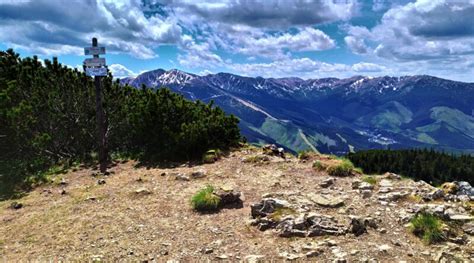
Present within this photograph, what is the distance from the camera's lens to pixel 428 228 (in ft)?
33.0

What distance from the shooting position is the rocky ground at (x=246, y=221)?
32.1 ft

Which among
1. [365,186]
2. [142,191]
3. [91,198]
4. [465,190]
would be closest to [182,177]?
[142,191]

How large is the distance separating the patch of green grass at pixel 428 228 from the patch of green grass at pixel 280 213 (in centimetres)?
361

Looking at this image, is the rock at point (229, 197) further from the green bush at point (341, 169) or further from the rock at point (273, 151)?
the rock at point (273, 151)

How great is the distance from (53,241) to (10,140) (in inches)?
568

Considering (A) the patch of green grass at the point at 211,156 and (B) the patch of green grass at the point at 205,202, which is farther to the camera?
(A) the patch of green grass at the point at 211,156

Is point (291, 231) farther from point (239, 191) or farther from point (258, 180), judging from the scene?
point (258, 180)

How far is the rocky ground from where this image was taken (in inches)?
385

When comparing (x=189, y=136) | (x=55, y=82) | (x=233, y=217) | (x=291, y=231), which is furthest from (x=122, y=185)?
(x=55, y=82)

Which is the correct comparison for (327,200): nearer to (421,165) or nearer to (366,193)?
(366,193)

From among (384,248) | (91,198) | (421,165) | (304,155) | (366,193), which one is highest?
(304,155)

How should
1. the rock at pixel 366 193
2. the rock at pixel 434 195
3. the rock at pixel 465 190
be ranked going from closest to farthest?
the rock at pixel 434 195 < the rock at pixel 465 190 < the rock at pixel 366 193

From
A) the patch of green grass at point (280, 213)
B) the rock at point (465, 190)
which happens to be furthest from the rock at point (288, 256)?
the rock at point (465, 190)

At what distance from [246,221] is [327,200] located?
123 inches
